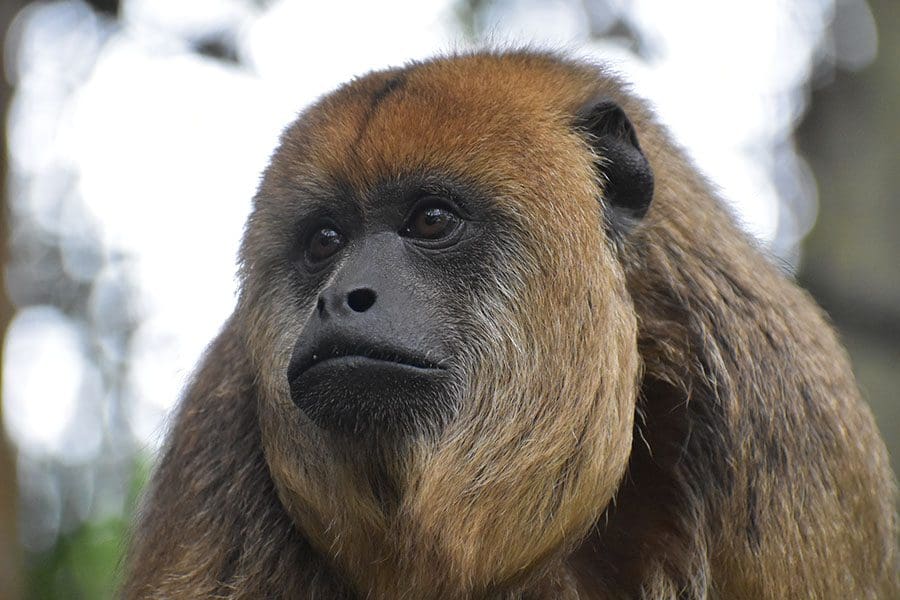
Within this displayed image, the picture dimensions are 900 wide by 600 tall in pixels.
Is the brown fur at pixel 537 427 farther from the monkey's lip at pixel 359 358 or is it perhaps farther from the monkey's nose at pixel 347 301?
the monkey's nose at pixel 347 301

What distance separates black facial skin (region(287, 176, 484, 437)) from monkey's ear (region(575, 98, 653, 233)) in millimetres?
644

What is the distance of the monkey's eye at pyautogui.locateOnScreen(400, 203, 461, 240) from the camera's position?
4207mm

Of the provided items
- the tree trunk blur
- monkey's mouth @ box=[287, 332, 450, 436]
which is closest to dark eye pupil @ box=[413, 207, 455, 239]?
monkey's mouth @ box=[287, 332, 450, 436]

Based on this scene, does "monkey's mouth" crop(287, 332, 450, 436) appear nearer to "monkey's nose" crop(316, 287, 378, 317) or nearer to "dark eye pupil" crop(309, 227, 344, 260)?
"monkey's nose" crop(316, 287, 378, 317)

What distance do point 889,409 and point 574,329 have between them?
807 centimetres

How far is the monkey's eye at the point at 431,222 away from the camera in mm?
4207

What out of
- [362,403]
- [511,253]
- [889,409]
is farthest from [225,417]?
[889,409]

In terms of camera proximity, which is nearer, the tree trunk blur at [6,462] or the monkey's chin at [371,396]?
the monkey's chin at [371,396]

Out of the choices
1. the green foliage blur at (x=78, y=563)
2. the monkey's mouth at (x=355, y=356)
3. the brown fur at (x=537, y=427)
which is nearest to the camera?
the monkey's mouth at (x=355, y=356)

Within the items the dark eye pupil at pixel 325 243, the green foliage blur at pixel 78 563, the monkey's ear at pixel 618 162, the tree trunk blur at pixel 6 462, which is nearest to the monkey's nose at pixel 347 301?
the dark eye pupil at pixel 325 243

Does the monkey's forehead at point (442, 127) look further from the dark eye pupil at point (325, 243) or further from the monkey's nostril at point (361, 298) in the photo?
the monkey's nostril at point (361, 298)

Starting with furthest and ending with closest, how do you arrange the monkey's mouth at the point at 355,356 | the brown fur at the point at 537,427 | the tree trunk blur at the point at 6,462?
the tree trunk blur at the point at 6,462
the brown fur at the point at 537,427
the monkey's mouth at the point at 355,356

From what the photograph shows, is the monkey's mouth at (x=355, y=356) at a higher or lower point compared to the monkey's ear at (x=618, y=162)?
lower

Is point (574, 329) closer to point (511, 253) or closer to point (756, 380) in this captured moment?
point (511, 253)
